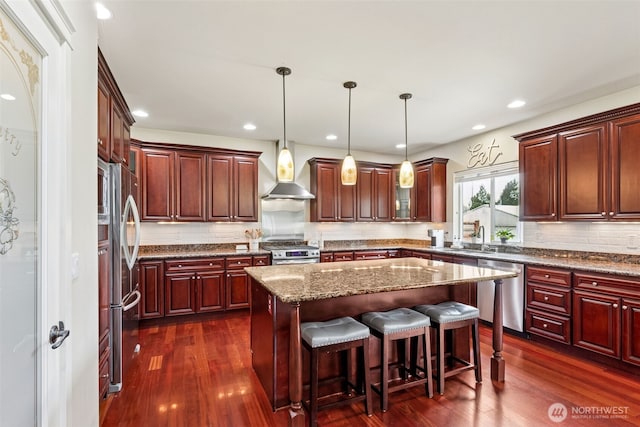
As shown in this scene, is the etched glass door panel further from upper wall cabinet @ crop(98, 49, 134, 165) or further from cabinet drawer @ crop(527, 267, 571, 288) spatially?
cabinet drawer @ crop(527, 267, 571, 288)

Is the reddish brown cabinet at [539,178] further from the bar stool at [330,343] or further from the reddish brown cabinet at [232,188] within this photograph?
the reddish brown cabinet at [232,188]

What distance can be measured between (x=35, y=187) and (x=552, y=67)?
3.68 meters

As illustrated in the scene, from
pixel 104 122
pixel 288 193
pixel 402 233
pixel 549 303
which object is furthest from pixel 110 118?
pixel 402 233

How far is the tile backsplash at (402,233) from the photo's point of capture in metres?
3.42

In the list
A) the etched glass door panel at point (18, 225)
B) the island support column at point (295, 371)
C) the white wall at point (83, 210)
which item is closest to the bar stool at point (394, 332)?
the island support column at point (295, 371)

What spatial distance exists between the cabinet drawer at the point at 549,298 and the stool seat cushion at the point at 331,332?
2.38 metres

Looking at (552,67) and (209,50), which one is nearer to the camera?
(209,50)

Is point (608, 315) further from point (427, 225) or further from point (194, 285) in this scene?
point (194, 285)

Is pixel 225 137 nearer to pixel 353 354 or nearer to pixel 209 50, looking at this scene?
pixel 209 50

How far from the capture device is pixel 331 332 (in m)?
2.11

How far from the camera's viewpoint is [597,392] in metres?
2.48

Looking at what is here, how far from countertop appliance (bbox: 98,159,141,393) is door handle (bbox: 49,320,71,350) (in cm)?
118

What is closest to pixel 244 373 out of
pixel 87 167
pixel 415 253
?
pixel 87 167

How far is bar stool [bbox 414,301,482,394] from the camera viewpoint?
7.97 feet
